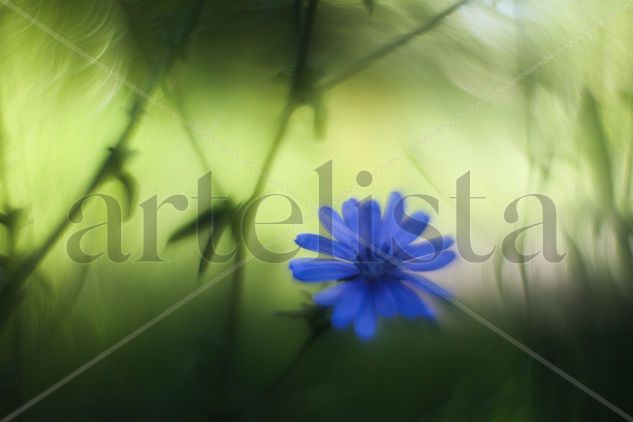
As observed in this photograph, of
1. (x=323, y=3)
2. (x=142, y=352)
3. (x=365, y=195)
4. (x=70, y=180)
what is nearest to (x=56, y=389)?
(x=142, y=352)

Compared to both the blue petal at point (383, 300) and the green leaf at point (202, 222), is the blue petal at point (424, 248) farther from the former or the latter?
the green leaf at point (202, 222)

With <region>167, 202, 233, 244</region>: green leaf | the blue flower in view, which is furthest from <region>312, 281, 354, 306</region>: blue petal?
<region>167, 202, 233, 244</region>: green leaf

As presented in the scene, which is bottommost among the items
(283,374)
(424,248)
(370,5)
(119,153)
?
(283,374)

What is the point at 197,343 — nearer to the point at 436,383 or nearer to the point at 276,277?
the point at 276,277

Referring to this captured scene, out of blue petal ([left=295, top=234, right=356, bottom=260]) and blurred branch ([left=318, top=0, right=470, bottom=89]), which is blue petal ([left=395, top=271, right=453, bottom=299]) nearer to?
blue petal ([left=295, top=234, right=356, bottom=260])

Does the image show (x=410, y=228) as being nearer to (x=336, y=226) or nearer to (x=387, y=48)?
(x=336, y=226)

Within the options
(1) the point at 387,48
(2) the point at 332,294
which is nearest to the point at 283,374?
(2) the point at 332,294

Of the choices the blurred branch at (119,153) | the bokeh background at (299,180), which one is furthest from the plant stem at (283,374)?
the blurred branch at (119,153)
